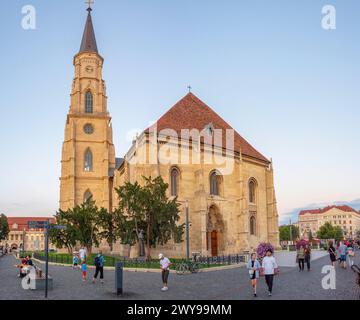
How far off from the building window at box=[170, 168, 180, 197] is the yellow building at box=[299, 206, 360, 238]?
129 metres

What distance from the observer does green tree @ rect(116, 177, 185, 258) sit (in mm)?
30172

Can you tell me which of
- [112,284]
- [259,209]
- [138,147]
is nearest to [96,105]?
[138,147]

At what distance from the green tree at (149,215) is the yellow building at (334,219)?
136 metres

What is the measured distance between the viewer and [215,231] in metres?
40.7

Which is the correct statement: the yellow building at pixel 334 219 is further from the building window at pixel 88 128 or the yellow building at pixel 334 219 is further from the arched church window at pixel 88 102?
the arched church window at pixel 88 102

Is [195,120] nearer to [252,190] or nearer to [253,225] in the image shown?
[252,190]

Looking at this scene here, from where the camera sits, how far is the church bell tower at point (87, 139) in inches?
2197

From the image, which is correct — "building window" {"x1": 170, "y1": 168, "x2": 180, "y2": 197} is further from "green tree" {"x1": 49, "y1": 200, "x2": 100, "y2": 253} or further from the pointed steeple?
the pointed steeple

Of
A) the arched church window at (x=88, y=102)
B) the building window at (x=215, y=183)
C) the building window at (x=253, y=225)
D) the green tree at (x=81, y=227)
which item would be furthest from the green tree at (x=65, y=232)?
the arched church window at (x=88, y=102)

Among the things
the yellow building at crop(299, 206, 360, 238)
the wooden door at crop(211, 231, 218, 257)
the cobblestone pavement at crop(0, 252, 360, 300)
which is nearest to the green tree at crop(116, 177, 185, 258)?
the wooden door at crop(211, 231, 218, 257)

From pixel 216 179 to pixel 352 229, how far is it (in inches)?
5409

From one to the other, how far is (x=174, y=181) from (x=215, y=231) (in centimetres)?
690

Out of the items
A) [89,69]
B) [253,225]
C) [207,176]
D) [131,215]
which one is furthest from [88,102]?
[131,215]
